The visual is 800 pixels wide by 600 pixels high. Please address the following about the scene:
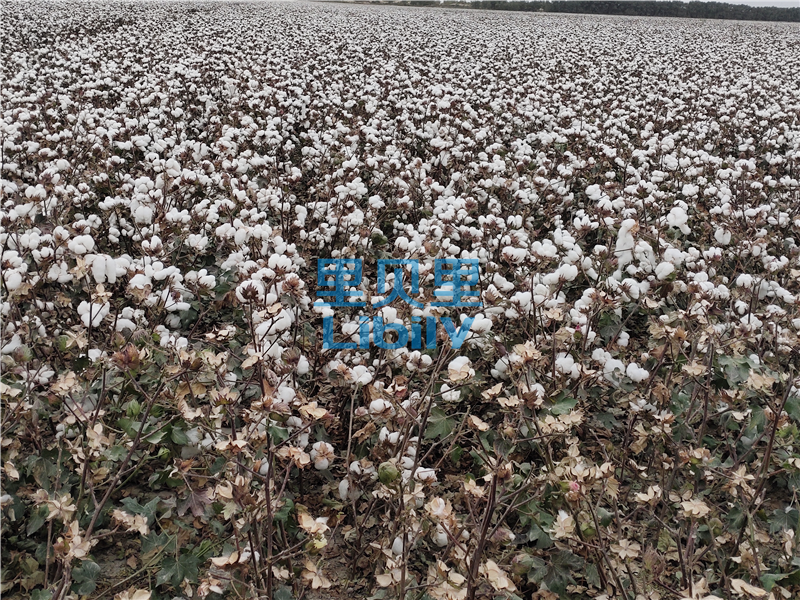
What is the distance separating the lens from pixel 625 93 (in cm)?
849

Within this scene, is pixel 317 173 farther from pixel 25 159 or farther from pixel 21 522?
pixel 21 522

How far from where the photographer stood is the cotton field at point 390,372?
171cm

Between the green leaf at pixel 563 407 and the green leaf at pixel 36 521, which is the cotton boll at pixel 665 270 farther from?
the green leaf at pixel 36 521

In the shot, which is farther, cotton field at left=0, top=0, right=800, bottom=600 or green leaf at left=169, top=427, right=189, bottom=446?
green leaf at left=169, top=427, right=189, bottom=446

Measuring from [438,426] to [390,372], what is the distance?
0.34 meters

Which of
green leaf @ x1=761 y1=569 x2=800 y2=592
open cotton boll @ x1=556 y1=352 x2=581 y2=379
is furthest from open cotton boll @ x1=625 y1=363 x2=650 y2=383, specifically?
green leaf @ x1=761 y1=569 x2=800 y2=592

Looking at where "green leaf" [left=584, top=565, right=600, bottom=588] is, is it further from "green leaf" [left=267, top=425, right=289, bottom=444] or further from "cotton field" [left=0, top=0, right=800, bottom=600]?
"green leaf" [left=267, top=425, right=289, bottom=444]

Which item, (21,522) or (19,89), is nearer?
(21,522)

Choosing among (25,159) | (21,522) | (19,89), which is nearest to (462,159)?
(25,159)

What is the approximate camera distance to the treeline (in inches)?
1764

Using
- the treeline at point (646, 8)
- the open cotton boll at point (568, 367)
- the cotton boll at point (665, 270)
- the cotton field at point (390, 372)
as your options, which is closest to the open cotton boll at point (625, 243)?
the cotton field at point (390, 372)

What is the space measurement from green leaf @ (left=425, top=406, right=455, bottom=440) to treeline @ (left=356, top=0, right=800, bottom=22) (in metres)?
47.8

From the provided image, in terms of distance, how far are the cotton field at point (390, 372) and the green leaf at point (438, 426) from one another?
0.04ft

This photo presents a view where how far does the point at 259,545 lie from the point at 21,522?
38.3 inches
